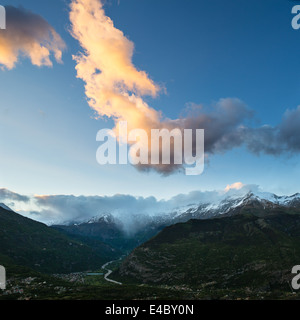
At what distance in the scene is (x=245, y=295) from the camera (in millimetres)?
189000
